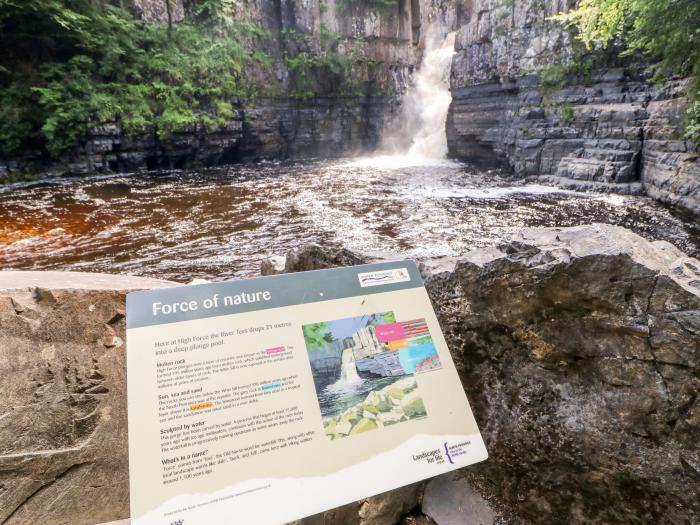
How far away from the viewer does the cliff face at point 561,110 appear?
10703 mm

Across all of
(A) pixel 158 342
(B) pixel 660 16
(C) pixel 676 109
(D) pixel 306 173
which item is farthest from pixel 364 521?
(D) pixel 306 173

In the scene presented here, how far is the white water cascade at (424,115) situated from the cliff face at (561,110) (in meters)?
5.96

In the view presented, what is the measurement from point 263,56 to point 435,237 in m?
20.6

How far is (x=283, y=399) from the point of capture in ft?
4.81

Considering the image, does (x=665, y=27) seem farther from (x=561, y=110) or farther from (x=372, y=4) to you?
(x=372, y=4)

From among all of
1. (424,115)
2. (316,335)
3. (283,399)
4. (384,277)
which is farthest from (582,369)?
(424,115)

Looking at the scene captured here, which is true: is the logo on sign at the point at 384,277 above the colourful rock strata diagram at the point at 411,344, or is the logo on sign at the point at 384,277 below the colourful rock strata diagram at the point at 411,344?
above

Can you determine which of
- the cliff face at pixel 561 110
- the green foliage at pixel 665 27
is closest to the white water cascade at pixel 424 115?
the cliff face at pixel 561 110

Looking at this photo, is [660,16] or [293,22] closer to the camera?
[660,16]

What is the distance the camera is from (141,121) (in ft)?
57.4

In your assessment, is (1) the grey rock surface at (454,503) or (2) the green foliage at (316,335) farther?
(1) the grey rock surface at (454,503)

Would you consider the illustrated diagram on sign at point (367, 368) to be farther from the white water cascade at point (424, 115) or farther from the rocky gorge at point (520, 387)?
the white water cascade at point (424, 115)

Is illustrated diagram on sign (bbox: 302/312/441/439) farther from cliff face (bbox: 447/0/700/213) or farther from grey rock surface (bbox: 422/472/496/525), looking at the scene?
cliff face (bbox: 447/0/700/213)

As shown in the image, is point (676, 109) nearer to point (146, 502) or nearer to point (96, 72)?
point (146, 502)
